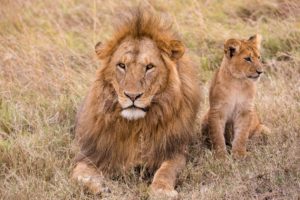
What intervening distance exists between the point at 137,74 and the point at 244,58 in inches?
33.7

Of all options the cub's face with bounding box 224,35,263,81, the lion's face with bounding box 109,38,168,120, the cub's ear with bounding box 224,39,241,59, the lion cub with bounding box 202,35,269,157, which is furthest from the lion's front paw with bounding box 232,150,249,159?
the lion's face with bounding box 109,38,168,120

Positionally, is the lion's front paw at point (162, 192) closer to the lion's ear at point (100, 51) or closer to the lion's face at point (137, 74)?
the lion's face at point (137, 74)

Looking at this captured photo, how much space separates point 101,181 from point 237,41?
130cm

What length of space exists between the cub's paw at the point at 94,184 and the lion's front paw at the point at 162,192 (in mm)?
282

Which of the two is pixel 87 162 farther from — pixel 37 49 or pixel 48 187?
pixel 37 49

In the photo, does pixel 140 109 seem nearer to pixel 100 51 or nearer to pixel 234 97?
pixel 100 51

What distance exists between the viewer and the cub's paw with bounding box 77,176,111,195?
4.46 m

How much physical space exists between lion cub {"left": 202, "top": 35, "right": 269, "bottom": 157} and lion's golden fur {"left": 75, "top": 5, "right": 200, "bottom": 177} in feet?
0.95

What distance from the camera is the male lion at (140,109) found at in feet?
14.8

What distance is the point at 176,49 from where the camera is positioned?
4672 millimetres

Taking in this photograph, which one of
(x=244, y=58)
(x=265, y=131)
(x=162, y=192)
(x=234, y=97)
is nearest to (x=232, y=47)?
(x=244, y=58)

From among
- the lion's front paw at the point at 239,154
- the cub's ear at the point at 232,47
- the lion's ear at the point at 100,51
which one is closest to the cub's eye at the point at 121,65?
the lion's ear at the point at 100,51

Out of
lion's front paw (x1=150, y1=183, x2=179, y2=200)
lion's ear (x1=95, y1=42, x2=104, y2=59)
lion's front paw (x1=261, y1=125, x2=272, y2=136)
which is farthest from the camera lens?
lion's front paw (x1=261, y1=125, x2=272, y2=136)

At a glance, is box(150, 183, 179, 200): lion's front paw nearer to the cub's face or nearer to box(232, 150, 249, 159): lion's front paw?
box(232, 150, 249, 159): lion's front paw
